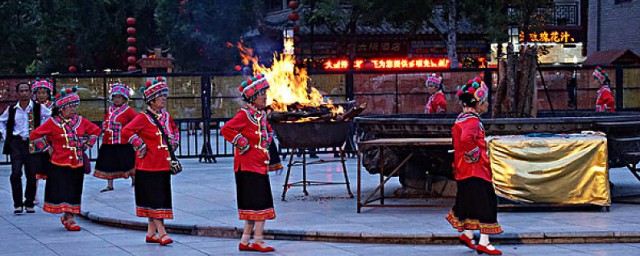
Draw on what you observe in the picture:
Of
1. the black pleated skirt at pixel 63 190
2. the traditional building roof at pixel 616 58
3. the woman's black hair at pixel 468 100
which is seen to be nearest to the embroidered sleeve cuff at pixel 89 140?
the black pleated skirt at pixel 63 190

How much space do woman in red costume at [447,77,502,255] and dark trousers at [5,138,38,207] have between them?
20.1 ft

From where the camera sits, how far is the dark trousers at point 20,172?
13961mm

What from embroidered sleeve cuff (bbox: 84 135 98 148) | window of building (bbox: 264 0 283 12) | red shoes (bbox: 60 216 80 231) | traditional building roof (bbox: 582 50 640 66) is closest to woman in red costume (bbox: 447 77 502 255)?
red shoes (bbox: 60 216 80 231)

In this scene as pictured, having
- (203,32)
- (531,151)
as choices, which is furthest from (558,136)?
(203,32)

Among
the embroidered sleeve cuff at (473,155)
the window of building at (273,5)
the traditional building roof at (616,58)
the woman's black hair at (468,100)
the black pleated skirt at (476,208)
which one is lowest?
the black pleated skirt at (476,208)

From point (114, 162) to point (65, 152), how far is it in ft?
11.1

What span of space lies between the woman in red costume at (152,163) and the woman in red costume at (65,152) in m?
1.48

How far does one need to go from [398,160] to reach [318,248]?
350 centimetres

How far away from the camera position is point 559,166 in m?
12.3

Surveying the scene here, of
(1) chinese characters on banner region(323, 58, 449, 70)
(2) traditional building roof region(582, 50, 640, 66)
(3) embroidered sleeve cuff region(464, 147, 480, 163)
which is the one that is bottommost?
(3) embroidered sleeve cuff region(464, 147, 480, 163)

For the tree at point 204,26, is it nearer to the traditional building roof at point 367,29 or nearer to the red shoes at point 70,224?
the traditional building roof at point 367,29

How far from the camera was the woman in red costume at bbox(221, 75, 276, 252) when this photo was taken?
1058 centimetres

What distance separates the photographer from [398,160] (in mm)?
13953

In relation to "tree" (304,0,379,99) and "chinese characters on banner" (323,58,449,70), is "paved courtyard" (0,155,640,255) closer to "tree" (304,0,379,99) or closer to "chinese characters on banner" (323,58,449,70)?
"tree" (304,0,379,99)
